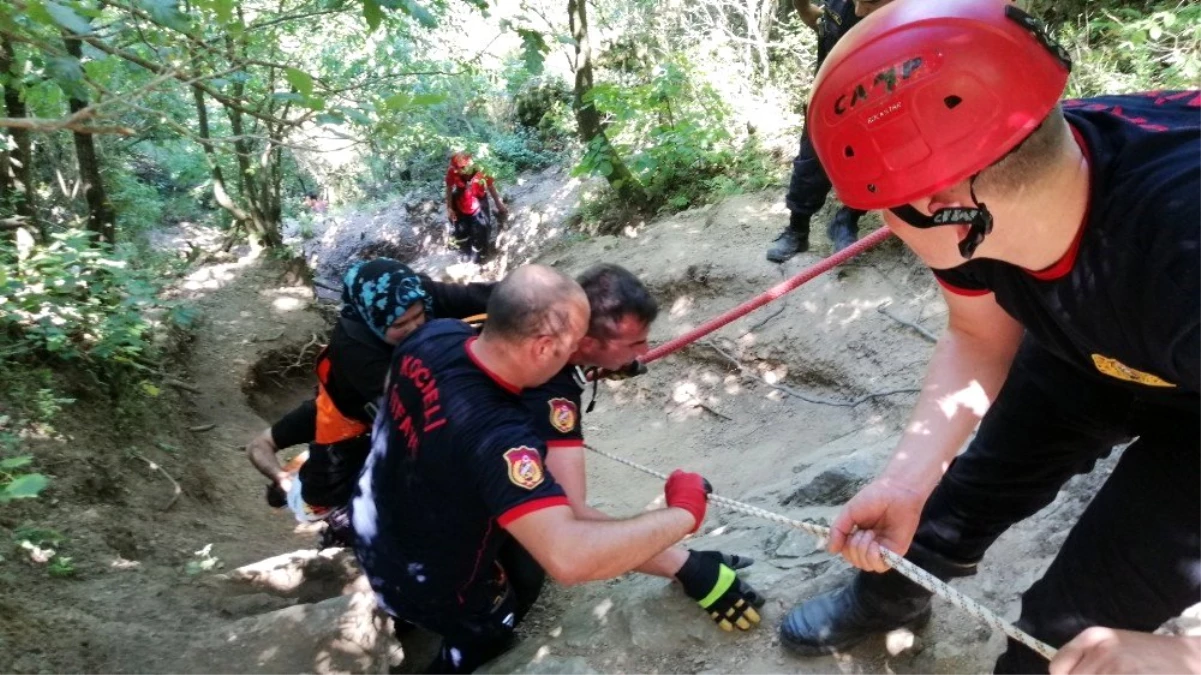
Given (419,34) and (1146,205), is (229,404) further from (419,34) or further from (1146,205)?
(419,34)

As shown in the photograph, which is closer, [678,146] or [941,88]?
[941,88]

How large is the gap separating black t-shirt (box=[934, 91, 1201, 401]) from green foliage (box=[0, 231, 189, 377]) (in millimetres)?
4763

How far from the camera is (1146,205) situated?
1.10 m

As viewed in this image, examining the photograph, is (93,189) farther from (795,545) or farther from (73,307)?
(795,545)

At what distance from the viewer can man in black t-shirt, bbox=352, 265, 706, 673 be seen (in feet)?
6.51

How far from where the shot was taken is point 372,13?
6.32ft

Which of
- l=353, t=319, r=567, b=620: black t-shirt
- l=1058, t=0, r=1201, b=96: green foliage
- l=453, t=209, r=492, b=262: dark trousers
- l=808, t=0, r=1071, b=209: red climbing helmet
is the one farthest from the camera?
l=453, t=209, r=492, b=262: dark trousers

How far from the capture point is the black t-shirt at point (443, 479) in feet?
6.57

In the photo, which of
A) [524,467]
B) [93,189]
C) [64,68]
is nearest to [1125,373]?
[524,467]

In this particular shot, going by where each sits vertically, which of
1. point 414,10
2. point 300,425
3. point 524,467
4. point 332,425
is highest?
point 414,10

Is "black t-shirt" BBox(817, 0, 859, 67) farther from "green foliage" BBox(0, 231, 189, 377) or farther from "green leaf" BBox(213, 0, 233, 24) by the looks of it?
"green foliage" BBox(0, 231, 189, 377)

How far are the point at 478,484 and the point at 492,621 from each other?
0.93m

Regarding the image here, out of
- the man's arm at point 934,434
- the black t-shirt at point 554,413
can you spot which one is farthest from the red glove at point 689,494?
the man's arm at point 934,434

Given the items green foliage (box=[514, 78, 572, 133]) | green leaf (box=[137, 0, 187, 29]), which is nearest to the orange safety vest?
green leaf (box=[137, 0, 187, 29])
